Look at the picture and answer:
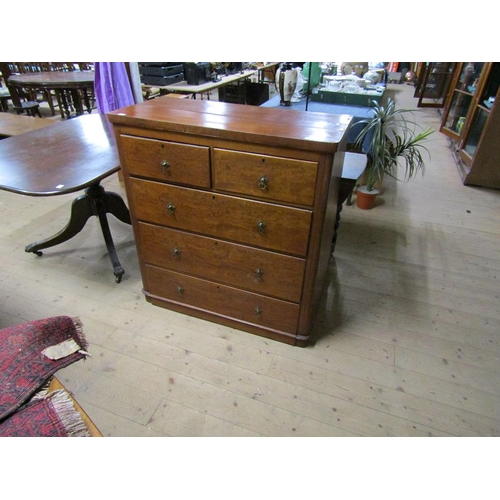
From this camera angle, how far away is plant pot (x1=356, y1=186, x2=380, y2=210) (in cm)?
278

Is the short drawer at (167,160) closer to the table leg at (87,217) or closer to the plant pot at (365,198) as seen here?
A: the table leg at (87,217)

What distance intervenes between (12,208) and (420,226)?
3432 mm

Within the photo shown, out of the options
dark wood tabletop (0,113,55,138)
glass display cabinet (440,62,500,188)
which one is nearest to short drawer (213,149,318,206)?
dark wood tabletop (0,113,55,138)

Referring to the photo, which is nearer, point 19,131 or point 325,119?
point 325,119

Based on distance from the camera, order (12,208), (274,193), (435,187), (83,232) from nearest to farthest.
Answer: (274,193)
(83,232)
(12,208)
(435,187)

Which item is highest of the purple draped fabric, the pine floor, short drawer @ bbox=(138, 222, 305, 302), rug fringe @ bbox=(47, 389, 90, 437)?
the purple draped fabric

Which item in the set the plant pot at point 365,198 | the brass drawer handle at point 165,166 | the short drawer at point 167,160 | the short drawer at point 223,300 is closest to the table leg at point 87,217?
the short drawer at point 223,300

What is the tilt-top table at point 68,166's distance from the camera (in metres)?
1.43

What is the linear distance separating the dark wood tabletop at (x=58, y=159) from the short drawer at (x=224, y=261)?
36 cm

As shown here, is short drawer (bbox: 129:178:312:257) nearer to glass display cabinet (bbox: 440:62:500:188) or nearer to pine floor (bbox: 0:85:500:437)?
pine floor (bbox: 0:85:500:437)

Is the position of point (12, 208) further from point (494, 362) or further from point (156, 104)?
point (494, 362)

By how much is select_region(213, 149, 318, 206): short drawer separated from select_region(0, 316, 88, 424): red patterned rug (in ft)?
2.38

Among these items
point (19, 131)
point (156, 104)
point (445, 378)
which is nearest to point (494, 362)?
point (445, 378)

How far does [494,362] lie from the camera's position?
1.54 m
